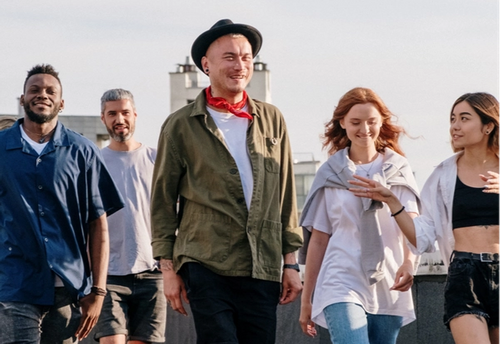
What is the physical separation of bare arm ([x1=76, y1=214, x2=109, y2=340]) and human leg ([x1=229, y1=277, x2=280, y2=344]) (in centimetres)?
98

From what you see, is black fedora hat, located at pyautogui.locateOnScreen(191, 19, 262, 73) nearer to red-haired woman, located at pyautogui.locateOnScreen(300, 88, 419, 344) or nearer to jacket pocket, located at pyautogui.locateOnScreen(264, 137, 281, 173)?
jacket pocket, located at pyautogui.locateOnScreen(264, 137, 281, 173)

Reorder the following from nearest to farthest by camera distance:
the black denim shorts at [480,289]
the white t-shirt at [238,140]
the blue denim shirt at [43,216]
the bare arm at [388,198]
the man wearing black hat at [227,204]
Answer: the man wearing black hat at [227,204] → the white t-shirt at [238,140] → the blue denim shirt at [43,216] → the black denim shorts at [480,289] → the bare arm at [388,198]

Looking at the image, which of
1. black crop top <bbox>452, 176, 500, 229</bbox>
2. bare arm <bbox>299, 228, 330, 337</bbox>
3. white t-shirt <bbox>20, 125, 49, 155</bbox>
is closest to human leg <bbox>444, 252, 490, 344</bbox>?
black crop top <bbox>452, 176, 500, 229</bbox>

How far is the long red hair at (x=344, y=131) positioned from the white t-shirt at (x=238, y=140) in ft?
4.55

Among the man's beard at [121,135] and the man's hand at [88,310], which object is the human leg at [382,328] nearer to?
the man's hand at [88,310]

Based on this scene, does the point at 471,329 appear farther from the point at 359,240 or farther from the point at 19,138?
the point at 19,138

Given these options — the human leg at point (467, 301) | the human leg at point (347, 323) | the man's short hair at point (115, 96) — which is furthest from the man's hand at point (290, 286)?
the man's short hair at point (115, 96)

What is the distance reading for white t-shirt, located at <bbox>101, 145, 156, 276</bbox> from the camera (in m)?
8.35

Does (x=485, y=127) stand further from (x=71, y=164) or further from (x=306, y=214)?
(x=71, y=164)

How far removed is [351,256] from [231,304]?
1.40 metres

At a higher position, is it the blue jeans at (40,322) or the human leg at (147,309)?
the blue jeans at (40,322)

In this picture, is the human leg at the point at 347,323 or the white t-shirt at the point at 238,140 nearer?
the white t-shirt at the point at 238,140

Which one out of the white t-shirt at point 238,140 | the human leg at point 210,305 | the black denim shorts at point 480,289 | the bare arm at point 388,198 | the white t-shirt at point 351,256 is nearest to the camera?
the human leg at point 210,305

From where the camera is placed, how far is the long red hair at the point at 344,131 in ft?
24.2
